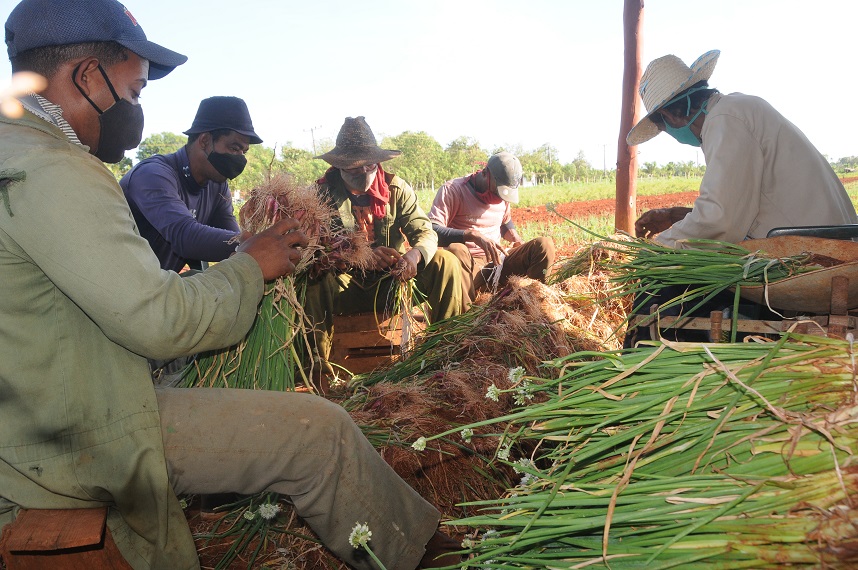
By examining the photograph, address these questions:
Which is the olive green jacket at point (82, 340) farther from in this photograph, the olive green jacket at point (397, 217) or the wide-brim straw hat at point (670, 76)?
the olive green jacket at point (397, 217)

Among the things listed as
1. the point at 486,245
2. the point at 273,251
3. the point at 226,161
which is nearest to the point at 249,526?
the point at 273,251

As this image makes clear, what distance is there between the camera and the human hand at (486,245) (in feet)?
19.6

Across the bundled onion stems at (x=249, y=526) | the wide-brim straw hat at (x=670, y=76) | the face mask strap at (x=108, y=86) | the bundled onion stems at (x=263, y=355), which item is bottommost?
the bundled onion stems at (x=249, y=526)

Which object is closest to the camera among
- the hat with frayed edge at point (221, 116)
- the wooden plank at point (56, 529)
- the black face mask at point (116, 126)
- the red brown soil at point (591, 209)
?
the wooden plank at point (56, 529)

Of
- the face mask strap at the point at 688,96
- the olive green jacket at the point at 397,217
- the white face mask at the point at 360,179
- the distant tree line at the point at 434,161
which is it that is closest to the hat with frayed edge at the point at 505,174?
the olive green jacket at the point at 397,217

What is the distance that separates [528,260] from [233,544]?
13.7 feet

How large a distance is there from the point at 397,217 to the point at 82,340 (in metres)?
3.77

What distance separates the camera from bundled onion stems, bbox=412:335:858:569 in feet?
2.92

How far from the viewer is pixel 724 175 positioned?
10.6ft

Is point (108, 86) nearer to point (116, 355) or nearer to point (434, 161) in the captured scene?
point (116, 355)

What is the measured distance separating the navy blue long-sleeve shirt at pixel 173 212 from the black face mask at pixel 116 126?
5.17ft

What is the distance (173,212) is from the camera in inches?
152

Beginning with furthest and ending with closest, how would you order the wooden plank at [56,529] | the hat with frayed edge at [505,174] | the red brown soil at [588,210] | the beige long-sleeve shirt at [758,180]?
the red brown soil at [588,210]
the hat with frayed edge at [505,174]
the beige long-sleeve shirt at [758,180]
the wooden plank at [56,529]

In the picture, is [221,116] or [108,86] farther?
[221,116]
